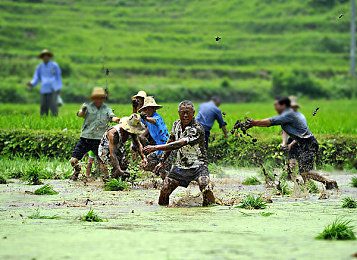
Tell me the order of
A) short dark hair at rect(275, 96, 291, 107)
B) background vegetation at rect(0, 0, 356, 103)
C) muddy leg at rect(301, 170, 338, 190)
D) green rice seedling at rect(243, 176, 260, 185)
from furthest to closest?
1. background vegetation at rect(0, 0, 356, 103)
2. green rice seedling at rect(243, 176, 260, 185)
3. muddy leg at rect(301, 170, 338, 190)
4. short dark hair at rect(275, 96, 291, 107)

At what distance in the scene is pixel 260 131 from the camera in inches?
529

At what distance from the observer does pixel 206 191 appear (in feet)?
24.5

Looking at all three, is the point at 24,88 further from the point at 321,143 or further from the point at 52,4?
the point at 321,143

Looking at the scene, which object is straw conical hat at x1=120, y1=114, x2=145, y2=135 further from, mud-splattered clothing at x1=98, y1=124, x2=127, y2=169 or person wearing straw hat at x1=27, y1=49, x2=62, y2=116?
person wearing straw hat at x1=27, y1=49, x2=62, y2=116

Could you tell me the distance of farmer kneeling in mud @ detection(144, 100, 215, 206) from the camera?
754cm

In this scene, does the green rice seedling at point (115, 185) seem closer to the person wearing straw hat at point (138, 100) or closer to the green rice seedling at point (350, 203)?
the person wearing straw hat at point (138, 100)

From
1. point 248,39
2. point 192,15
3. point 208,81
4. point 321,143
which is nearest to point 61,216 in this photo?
point 321,143

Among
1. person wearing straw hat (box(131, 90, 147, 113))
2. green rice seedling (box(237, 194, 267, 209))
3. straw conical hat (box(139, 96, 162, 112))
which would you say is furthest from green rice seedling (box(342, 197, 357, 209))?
person wearing straw hat (box(131, 90, 147, 113))

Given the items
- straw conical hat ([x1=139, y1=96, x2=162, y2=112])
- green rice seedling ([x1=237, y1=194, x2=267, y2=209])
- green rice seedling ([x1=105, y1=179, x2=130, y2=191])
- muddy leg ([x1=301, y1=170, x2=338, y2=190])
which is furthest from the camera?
straw conical hat ([x1=139, y1=96, x2=162, y2=112])

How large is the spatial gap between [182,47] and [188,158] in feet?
170

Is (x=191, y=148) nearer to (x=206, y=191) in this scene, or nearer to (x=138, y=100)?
(x=206, y=191)

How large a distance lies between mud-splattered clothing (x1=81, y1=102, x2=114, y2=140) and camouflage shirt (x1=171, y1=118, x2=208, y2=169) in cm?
247

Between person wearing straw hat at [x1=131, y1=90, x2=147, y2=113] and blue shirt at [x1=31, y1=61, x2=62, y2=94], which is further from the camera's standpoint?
blue shirt at [x1=31, y1=61, x2=62, y2=94]

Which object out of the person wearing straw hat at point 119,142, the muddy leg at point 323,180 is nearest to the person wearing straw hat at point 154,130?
the person wearing straw hat at point 119,142
